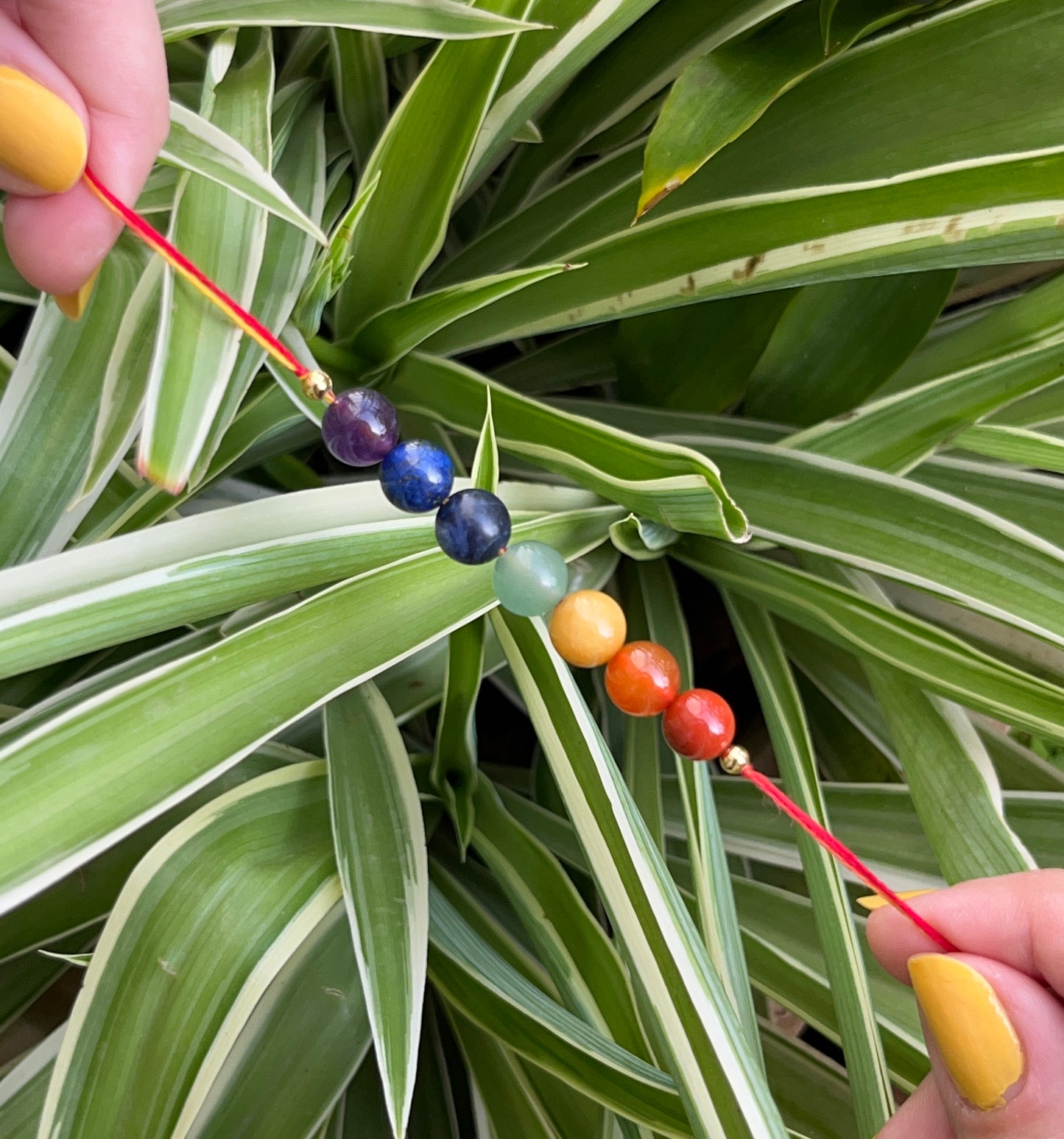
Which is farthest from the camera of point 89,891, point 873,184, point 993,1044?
point 89,891

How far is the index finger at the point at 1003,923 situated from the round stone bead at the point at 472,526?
0.19 metres

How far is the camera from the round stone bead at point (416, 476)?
309 mm

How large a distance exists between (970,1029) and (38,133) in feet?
1.32

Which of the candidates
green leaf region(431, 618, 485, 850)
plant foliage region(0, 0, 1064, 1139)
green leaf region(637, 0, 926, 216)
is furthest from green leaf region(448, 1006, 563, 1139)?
green leaf region(637, 0, 926, 216)

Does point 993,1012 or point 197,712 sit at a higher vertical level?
point 197,712

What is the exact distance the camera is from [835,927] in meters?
0.40

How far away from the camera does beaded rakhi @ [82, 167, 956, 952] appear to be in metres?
0.30

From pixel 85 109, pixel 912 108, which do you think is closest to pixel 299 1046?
pixel 85 109

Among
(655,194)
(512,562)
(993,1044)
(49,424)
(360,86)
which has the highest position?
(360,86)

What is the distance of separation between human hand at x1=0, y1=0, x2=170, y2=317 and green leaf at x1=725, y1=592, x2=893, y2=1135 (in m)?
0.38

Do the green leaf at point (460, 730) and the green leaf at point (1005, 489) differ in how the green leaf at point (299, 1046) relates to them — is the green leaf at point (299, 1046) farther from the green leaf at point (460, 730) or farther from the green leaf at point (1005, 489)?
the green leaf at point (1005, 489)

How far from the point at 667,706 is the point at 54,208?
0.31 meters

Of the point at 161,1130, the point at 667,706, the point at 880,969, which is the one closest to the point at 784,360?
the point at 667,706

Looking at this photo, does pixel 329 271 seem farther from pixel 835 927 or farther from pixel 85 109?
pixel 835 927
